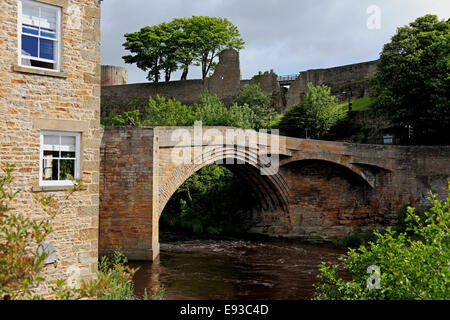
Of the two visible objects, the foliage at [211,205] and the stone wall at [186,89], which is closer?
the foliage at [211,205]

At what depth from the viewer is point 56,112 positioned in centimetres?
829

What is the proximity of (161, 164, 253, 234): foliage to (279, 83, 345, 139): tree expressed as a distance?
6408 millimetres

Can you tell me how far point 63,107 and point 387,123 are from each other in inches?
915

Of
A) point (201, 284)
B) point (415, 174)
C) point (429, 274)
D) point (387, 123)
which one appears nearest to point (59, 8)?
point (429, 274)

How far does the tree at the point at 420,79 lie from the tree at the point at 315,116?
12.8ft

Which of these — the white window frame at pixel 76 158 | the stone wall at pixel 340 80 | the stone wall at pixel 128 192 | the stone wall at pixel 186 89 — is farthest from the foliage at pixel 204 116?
the white window frame at pixel 76 158

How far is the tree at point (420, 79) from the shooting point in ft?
72.3

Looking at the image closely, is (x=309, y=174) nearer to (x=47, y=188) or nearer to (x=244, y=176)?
(x=244, y=176)

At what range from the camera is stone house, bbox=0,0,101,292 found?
780 cm

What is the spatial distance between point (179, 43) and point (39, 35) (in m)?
30.3

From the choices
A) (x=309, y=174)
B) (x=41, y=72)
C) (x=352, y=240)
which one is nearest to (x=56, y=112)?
(x=41, y=72)

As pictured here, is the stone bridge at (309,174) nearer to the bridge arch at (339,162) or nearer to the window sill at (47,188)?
the bridge arch at (339,162)

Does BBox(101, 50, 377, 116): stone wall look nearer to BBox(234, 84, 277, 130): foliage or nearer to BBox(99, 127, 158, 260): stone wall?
BBox(234, 84, 277, 130): foliage
